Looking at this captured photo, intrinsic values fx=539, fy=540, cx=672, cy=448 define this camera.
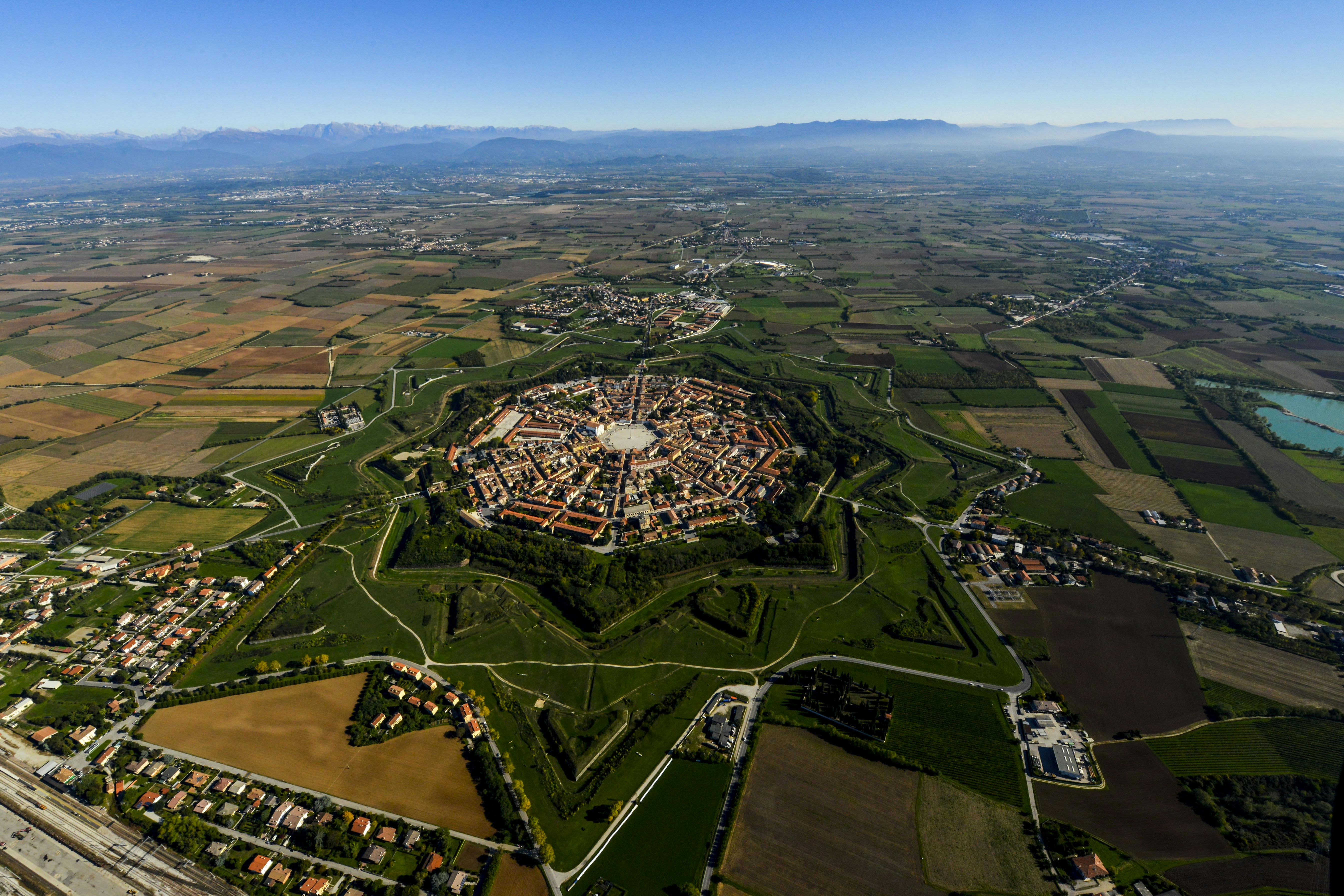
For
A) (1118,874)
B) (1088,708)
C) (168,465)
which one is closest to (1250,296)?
(1088,708)

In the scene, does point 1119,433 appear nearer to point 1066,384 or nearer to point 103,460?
point 1066,384

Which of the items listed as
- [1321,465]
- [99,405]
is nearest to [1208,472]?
[1321,465]

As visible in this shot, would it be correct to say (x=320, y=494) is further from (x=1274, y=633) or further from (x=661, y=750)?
(x=1274, y=633)

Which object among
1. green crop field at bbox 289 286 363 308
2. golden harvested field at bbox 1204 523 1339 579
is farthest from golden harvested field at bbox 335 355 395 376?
golden harvested field at bbox 1204 523 1339 579

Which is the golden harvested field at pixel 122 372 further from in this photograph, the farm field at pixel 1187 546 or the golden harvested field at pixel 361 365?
Result: the farm field at pixel 1187 546

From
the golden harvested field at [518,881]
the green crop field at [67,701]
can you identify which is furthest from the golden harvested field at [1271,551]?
the green crop field at [67,701]

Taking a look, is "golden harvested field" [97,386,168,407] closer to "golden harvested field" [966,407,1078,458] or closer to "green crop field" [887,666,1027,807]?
"green crop field" [887,666,1027,807]
